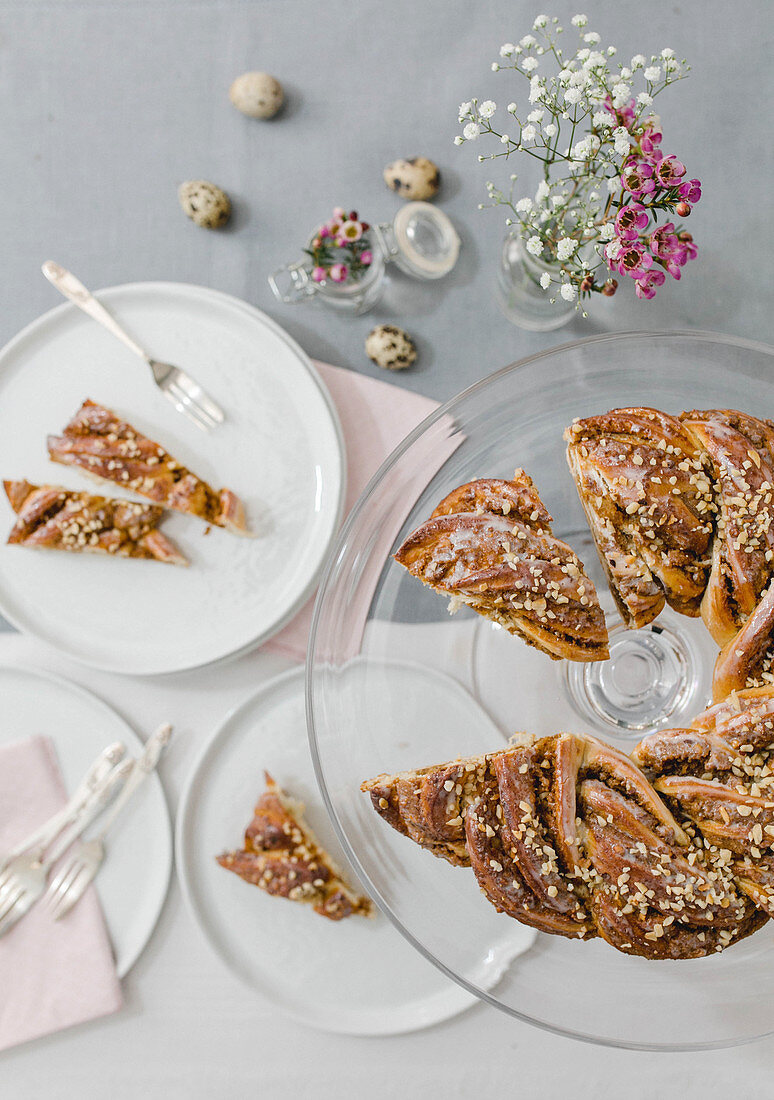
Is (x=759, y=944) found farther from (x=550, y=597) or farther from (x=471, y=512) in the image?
(x=471, y=512)

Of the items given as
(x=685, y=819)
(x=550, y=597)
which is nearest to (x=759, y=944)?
(x=685, y=819)

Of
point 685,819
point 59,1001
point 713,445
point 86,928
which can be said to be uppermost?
point 713,445

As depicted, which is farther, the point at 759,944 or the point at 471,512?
the point at 759,944

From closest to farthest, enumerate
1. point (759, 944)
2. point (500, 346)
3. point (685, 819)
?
point (685, 819)
point (759, 944)
point (500, 346)

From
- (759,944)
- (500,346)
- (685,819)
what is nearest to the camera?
(685,819)

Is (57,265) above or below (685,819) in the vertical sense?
above

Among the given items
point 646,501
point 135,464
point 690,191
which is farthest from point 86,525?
point 690,191
